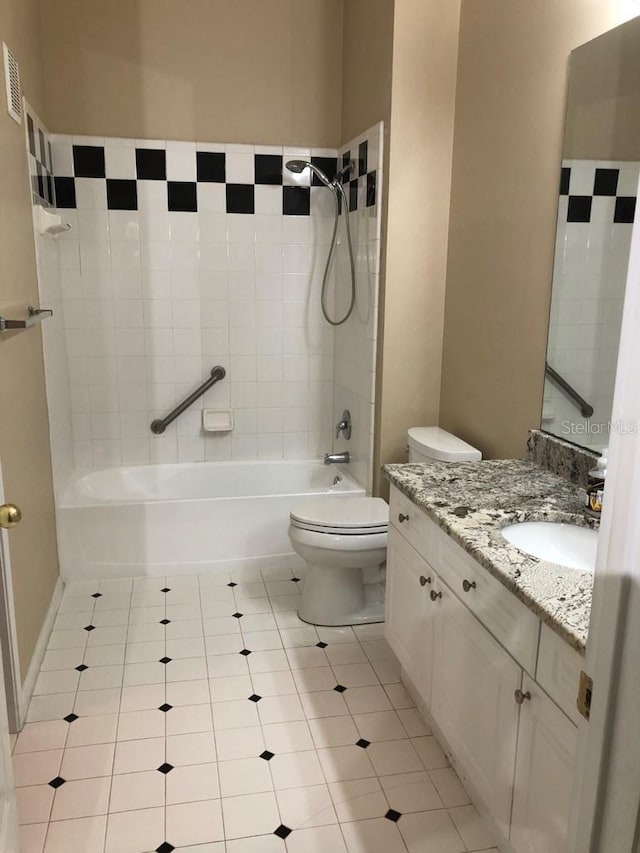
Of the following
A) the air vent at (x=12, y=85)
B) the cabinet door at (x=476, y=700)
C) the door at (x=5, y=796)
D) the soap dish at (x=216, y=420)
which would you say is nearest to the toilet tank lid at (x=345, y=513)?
the cabinet door at (x=476, y=700)

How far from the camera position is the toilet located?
2.78 meters

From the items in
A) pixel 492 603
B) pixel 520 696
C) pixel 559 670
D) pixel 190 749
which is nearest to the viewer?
pixel 559 670

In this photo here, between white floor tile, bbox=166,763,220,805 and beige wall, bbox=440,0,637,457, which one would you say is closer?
white floor tile, bbox=166,763,220,805

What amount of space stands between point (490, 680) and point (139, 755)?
115 cm

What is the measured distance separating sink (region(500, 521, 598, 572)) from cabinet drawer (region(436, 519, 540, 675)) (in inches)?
5.4

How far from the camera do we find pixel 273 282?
151 inches

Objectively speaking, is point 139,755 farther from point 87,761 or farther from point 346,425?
point 346,425

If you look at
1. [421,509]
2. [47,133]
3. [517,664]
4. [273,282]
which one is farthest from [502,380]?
[47,133]

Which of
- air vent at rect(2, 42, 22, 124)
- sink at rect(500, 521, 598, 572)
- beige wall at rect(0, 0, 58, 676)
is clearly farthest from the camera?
air vent at rect(2, 42, 22, 124)

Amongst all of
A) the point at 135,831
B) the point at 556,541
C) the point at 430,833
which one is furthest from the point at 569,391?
the point at 135,831

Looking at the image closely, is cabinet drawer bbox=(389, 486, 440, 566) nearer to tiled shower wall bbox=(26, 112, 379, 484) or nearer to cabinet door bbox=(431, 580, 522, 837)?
cabinet door bbox=(431, 580, 522, 837)

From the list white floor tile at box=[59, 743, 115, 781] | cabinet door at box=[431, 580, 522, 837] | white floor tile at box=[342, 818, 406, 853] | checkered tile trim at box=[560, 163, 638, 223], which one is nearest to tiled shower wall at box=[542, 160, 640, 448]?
checkered tile trim at box=[560, 163, 638, 223]

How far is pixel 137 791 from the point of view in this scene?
1.99 metres

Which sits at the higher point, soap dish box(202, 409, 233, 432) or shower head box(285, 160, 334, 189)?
shower head box(285, 160, 334, 189)
